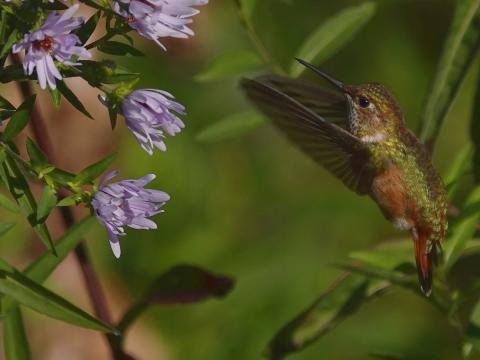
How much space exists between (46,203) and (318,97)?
0.76m

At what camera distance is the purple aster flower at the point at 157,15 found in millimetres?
1585

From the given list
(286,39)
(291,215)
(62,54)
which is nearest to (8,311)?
(62,54)

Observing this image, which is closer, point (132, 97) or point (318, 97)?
point (132, 97)

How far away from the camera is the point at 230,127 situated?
2.37m

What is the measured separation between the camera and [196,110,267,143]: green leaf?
7.73 feet

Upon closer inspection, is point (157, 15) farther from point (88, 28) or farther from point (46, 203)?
point (46, 203)

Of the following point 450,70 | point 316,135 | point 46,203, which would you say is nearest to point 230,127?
point 316,135

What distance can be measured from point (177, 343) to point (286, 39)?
134cm

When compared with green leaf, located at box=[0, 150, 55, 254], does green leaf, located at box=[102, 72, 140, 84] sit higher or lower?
higher

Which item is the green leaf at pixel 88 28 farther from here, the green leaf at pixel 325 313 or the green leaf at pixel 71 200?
the green leaf at pixel 325 313

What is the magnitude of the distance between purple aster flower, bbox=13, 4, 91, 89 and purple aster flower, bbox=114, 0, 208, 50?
0.33 ft

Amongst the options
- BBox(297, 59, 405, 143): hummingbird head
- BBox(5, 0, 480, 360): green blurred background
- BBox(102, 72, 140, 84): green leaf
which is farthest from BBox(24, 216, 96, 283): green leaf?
BBox(5, 0, 480, 360): green blurred background

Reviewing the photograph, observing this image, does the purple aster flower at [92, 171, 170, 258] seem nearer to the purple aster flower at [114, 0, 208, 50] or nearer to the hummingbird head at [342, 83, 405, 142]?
the purple aster flower at [114, 0, 208, 50]

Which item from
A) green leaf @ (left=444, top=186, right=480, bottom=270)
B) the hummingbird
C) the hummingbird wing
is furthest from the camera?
green leaf @ (left=444, top=186, right=480, bottom=270)
